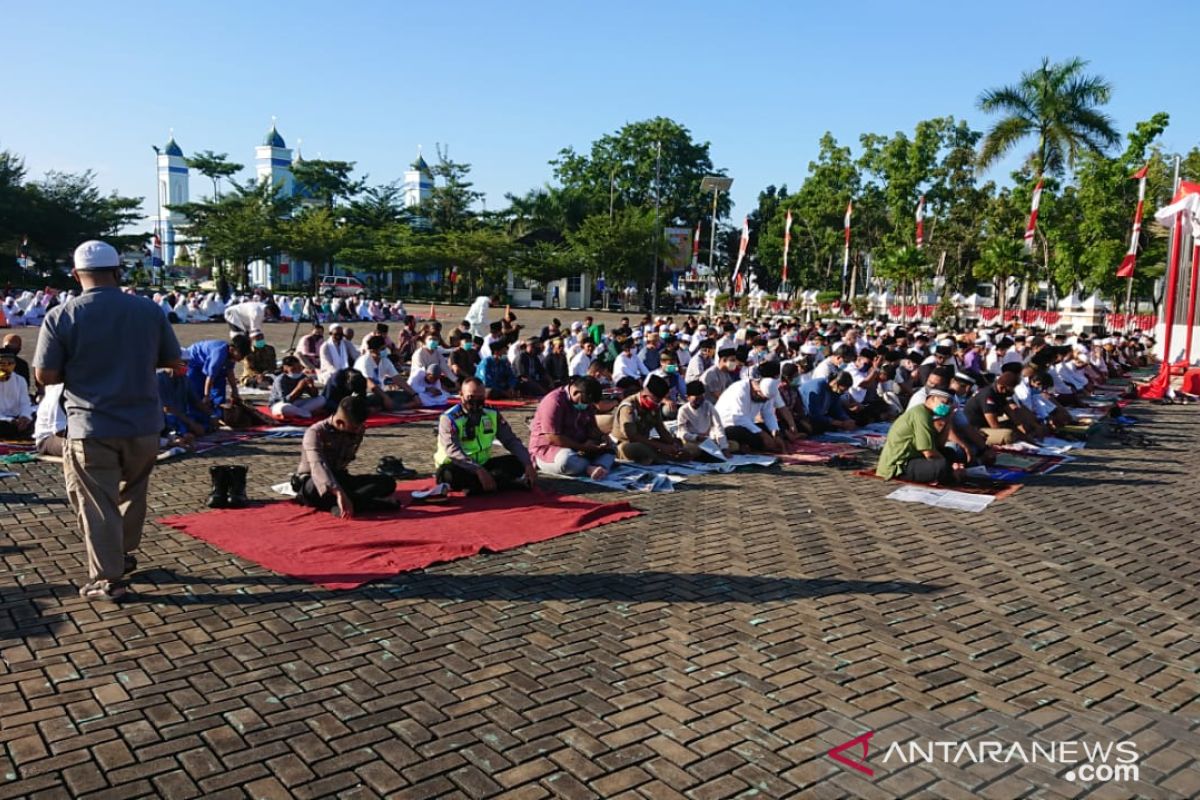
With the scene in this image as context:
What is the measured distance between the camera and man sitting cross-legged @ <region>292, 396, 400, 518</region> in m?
6.76

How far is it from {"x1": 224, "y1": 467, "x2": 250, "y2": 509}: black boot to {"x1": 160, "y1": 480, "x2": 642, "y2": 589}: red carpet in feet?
0.46

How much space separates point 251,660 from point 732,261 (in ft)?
218

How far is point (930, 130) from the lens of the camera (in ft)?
124

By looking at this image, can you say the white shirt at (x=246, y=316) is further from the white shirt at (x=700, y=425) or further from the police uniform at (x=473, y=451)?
the police uniform at (x=473, y=451)

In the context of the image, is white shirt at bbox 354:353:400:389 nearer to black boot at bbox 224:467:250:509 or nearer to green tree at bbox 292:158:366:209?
black boot at bbox 224:467:250:509

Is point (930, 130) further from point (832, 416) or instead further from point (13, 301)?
point (13, 301)

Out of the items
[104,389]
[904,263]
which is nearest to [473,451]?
[104,389]

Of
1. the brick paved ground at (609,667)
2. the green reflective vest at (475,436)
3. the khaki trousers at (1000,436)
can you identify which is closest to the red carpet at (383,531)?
the brick paved ground at (609,667)

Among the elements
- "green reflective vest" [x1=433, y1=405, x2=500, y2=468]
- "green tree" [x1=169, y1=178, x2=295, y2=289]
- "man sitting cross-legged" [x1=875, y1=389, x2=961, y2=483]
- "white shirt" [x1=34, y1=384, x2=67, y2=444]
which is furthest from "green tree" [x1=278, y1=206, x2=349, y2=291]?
"man sitting cross-legged" [x1=875, y1=389, x2=961, y2=483]

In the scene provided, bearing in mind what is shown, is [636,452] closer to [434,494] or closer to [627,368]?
[434,494]

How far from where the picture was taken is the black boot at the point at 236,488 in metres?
7.24

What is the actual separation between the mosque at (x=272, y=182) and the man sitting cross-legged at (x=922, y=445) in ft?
150

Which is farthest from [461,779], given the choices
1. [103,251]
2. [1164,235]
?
[1164,235]

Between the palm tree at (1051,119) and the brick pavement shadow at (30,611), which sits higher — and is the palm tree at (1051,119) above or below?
above
